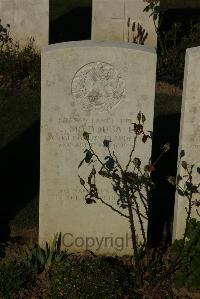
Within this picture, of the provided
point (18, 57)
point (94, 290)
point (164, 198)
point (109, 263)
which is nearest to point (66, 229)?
point (109, 263)

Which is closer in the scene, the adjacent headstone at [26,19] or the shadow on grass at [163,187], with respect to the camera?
the shadow on grass at [163,187]

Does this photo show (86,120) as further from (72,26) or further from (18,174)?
(72,26)

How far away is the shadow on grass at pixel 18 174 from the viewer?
6.73 m

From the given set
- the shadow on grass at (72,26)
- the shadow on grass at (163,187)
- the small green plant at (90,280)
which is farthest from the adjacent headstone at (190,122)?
the shadow on grass at (72,26)

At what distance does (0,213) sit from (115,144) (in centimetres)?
169

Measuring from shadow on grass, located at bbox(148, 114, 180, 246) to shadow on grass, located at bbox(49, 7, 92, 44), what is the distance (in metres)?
4.34

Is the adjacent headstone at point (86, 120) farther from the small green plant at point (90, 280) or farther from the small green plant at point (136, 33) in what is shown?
the small green plant at point (136, 33)

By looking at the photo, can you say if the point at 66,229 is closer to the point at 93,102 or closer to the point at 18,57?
the point at 93,102

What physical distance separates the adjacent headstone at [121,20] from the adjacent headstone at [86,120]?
218 inches

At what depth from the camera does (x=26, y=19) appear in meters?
10.7

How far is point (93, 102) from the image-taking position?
5.50m

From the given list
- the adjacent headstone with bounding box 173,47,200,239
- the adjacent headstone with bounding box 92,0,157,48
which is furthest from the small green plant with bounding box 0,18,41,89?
the adjacent headstone with bounding box 173,47,200,239

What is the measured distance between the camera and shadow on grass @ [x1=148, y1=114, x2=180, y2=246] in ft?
21.0

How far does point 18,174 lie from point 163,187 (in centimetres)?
163
